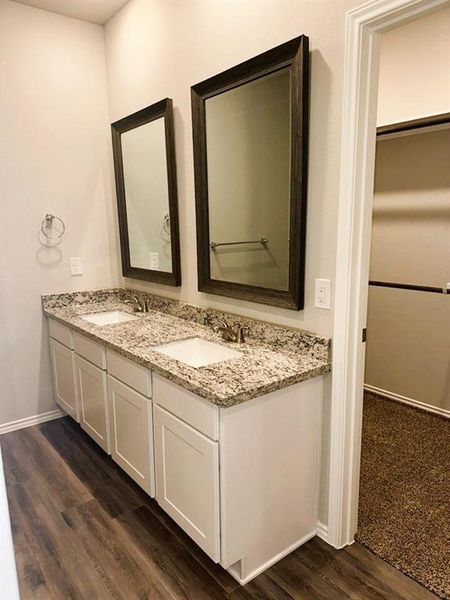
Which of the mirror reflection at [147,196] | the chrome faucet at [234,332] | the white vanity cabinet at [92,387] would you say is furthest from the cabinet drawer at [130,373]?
the mirror reflection at [147,196]

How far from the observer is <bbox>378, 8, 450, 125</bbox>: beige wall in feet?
8.79

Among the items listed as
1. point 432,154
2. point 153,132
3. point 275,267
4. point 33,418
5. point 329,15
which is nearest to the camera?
point 329,15

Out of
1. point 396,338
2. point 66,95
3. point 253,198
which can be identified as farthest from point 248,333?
point 66,95

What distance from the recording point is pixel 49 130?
2873 mm

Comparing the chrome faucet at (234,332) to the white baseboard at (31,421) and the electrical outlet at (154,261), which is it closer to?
the electrical outlet at (154,261)

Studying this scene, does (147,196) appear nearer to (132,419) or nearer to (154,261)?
(154,261)

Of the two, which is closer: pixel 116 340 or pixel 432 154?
pixel 116 340

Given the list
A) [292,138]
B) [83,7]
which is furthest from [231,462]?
[83,7]

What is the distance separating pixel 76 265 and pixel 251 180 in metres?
1.67

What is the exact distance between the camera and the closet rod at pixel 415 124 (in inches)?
98.3

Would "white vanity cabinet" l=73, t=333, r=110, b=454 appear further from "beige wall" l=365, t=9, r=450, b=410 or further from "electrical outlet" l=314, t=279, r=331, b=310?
"beige wall" l=365, t=9, r=450, b=410

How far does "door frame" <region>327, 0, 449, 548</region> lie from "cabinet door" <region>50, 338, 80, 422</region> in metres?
1.74

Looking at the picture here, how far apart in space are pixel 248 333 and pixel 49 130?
6.77 ft

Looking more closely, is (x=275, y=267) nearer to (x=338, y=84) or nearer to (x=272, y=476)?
(x=338, y=84)
